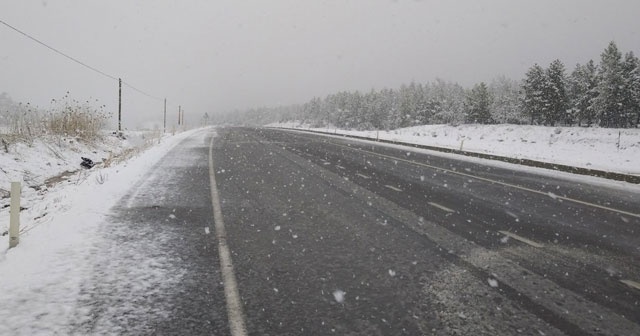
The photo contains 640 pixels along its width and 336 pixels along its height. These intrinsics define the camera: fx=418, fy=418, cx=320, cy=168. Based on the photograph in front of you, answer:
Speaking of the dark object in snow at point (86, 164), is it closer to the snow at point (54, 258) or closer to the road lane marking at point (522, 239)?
the snow at point (54, 258)

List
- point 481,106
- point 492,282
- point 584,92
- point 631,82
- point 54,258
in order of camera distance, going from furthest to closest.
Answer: point 481,106 → point 584,92 → point 631,82 → point 54,258 → point 492,282

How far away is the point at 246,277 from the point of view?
13.6ft

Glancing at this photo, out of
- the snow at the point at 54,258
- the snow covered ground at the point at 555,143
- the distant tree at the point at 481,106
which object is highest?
the distant tree at the point at 481,106

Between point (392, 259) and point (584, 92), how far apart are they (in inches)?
3212

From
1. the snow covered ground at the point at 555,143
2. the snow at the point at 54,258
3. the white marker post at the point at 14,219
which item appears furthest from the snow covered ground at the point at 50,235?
the snow covered ground at the point at 555,143

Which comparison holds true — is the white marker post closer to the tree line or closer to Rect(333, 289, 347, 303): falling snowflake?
Rect(333, 289, 347, 303): falling snowflake

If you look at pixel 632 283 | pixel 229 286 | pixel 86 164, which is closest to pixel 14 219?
pixel 229 286

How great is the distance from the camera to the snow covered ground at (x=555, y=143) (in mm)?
22156

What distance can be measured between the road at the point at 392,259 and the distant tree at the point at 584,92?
7031cm

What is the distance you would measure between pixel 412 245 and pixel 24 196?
9364 mm

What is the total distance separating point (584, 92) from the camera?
235ft

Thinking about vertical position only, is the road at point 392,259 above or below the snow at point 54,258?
above

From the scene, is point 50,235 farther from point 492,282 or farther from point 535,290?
point 535,290

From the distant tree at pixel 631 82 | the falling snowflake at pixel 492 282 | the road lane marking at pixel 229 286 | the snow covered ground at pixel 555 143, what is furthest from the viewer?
the distant tree at pixel 631 82
